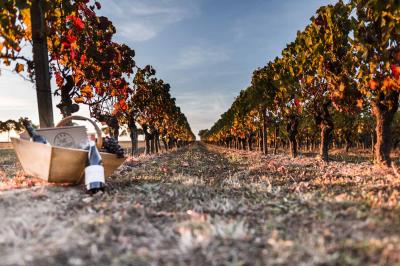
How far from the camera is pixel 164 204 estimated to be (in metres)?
7.02

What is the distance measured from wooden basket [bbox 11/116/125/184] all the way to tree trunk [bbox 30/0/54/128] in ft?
9.75

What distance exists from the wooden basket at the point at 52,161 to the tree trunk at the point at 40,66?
2971mm

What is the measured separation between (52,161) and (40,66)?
5.45 meters

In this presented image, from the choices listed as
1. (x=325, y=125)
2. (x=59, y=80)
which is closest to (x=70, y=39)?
(x=59, y=80)

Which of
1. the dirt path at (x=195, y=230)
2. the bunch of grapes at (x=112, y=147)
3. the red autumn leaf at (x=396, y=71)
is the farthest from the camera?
the red autumn leaf at (x=396, y=71)

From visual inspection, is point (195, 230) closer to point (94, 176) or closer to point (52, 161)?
point (94, 176)

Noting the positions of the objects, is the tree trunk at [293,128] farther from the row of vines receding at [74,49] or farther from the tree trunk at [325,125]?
the row of vines receding at [74,49]

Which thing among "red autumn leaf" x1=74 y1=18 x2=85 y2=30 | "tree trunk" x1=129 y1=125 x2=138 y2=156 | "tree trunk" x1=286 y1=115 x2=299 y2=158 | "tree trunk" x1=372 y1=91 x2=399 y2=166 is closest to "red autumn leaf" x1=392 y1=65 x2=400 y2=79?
"tree trunk" x1=372 y1=91 x2=399 y2=166

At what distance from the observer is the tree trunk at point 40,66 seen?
37.8 feet

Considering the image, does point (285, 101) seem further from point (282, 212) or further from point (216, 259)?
point (216, 259)

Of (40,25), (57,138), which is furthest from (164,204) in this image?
(40,25)

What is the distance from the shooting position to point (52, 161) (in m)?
7.78

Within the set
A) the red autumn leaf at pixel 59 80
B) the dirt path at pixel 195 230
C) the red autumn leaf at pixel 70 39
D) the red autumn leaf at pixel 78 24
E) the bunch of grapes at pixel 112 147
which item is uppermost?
the red autumn leaf at pixel 78 24

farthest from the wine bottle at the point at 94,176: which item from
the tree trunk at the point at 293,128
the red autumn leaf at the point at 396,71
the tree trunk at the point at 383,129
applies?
the tree trunk at the point at 293,128
